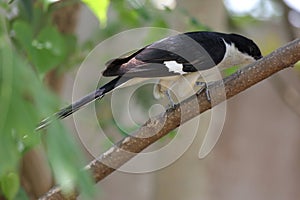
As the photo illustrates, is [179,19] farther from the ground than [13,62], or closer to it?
closer to it

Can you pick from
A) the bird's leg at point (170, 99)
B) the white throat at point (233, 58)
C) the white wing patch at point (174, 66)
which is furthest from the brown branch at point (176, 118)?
the white throat at point (233, 58)

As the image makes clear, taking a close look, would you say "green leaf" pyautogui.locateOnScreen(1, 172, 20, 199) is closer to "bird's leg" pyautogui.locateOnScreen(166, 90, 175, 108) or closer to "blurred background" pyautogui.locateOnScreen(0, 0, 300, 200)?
"blurred background" pyautogui.locateOnScreen(0, 0, 300, 200)

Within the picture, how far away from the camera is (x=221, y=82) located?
1143mm

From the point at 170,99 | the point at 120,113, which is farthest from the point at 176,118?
the point at 120,113

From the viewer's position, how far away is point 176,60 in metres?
1.31

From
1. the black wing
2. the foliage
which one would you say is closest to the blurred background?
the foliage

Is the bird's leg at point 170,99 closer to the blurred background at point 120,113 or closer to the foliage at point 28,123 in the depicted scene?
the blurred background at point 120,113

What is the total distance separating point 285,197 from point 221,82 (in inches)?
97.0

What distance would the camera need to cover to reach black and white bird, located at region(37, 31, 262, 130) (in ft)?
3.99

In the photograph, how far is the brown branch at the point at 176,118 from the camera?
1102 mm

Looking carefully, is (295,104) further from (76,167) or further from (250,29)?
(76,167)

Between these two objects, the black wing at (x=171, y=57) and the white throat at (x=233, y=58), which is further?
the white throat at (x=233, y=58)

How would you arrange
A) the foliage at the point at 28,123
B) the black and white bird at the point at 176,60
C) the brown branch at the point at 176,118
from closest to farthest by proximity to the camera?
the foliage at the point at 28,123, the brown branch at the point at 176,118, the black and white bird at the point at 176,60

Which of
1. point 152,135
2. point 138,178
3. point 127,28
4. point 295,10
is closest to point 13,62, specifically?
point 152,135
